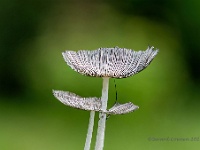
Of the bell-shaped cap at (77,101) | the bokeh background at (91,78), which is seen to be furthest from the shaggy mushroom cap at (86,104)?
the bokeh background at (91,78)

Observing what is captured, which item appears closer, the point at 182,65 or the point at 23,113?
the point at 23,113

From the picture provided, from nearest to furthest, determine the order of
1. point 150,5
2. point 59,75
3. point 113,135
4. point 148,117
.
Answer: point 113,135 < point 148,117 < point 59,75 < point 150,5

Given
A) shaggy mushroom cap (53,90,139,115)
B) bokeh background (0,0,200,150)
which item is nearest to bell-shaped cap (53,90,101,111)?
shaggy mushroom cap (53,90,139,115)

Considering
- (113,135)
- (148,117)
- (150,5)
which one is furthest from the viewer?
(150,5)

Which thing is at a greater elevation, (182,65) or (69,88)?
(182,65)

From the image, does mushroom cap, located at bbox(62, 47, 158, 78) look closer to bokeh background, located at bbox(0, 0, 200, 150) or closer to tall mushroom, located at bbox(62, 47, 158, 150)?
tall mushroom, located at bbox(62, 47, 158, 150)

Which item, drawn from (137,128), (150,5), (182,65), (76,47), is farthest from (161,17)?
(137,128)

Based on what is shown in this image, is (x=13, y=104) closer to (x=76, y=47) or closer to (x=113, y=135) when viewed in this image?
(x=76, y=47)

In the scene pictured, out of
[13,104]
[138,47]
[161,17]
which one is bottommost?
[13,104]
